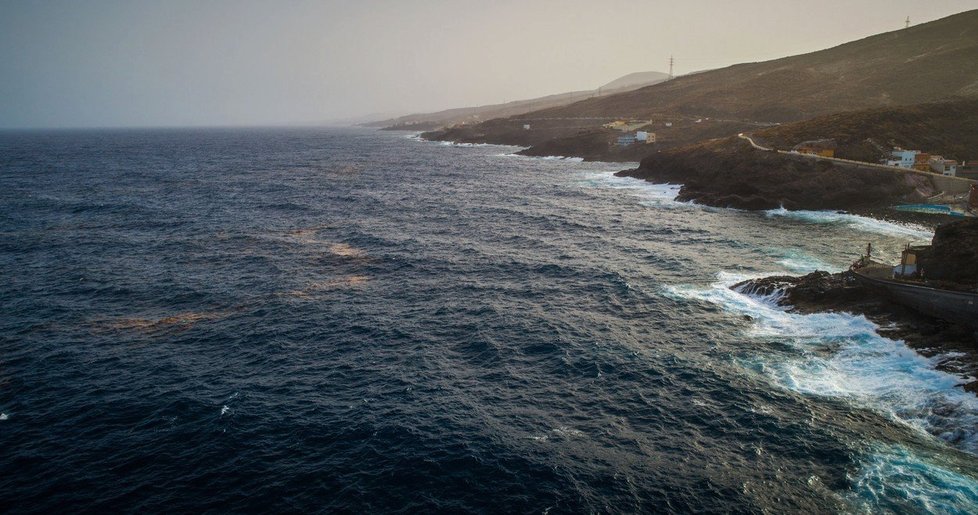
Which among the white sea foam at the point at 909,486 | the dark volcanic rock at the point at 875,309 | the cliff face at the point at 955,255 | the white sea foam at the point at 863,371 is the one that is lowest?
the white sea foam at the point at 909,486

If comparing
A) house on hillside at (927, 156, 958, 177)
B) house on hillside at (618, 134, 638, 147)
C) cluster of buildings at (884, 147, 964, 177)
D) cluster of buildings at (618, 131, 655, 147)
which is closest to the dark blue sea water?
house on hillside at (927, 156, 958, 177)

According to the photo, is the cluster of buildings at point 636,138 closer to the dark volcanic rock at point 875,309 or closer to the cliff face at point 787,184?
the cliff face at point 787,184

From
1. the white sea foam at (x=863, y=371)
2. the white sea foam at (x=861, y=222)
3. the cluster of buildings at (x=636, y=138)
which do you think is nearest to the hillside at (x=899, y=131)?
the white sea foam at (x=861, y=222)

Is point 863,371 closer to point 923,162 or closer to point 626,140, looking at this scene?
point 923,162

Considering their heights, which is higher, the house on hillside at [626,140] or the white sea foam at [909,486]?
the house on hillside at [626,140]

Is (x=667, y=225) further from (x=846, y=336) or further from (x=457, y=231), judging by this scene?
(x=846, y=336)

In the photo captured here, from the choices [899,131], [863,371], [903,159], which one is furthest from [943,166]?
[863,371]

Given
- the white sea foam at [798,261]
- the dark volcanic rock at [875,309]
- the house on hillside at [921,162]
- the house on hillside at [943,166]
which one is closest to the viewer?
the dark volcanic rock at [875,309]
